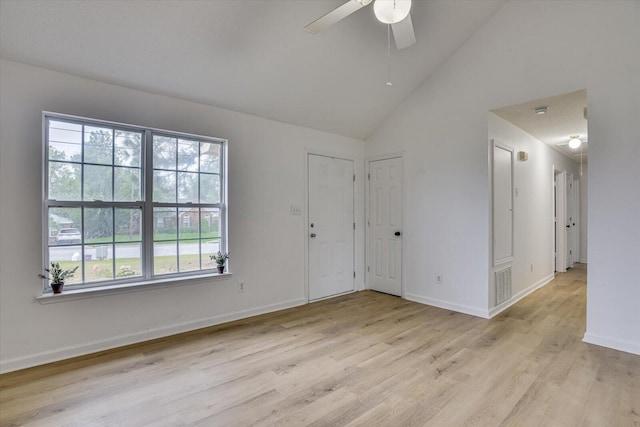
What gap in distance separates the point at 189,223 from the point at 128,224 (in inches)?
22.7

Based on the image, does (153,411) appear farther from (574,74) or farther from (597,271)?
(574,74)

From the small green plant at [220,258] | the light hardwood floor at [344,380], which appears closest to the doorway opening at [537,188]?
the light hardwood floor at [344,380]

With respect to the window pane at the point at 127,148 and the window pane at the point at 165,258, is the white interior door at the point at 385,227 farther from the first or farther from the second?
the window pane at the point at 127,148

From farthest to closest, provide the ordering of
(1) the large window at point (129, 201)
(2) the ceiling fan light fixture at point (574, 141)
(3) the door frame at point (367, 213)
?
(2) the ceiling fan light fixture at point (574, 141), (3) the door frame at point (367, 213), (1) the large window at point (129, 201)

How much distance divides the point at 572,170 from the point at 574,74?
484 centimetres

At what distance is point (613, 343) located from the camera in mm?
2912

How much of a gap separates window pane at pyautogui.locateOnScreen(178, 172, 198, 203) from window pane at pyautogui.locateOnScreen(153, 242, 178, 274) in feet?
1.61

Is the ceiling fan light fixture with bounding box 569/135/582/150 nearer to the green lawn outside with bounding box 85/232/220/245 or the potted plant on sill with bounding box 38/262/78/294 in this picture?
the green lawn outside with bounding box 85/232/220/245

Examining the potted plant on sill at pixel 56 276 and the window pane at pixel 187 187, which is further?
the window pane at pixel 187 187

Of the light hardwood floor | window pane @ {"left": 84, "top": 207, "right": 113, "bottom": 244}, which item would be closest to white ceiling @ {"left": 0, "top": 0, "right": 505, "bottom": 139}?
window pane @ {"left": 84, "top": 207, "right": 113, "bottom": 244}

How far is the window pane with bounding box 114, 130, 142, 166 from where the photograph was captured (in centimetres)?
305

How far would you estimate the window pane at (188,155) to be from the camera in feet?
11.2

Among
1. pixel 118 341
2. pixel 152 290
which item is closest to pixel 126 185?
pixel 152 290

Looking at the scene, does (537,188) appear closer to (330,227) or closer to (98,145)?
(330,227)
